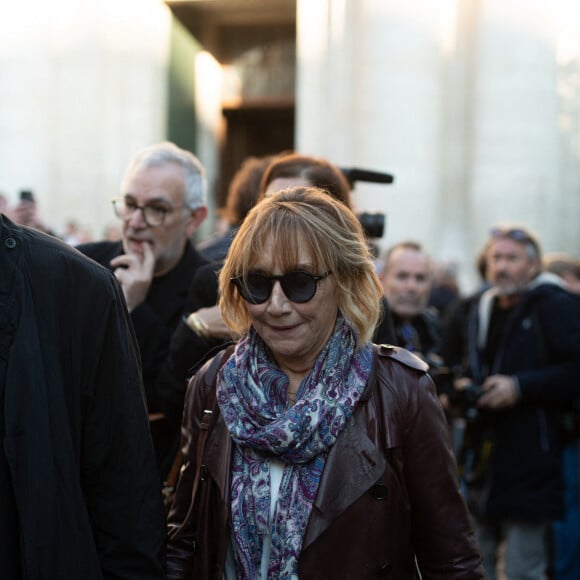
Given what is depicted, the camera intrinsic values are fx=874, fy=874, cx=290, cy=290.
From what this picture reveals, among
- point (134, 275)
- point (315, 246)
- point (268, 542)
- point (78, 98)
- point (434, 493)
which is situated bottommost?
point (268, 542)

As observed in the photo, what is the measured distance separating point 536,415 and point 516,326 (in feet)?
1.59

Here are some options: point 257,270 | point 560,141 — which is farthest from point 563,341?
point 560,141

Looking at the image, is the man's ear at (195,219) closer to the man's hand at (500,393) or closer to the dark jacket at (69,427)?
the dark jacket at (69,427)

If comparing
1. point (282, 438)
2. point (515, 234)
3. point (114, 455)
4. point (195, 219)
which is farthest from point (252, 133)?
point (114, 455)

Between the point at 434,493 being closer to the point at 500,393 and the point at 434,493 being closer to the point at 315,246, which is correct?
the point at 315,246

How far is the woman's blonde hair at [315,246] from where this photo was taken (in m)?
2.18

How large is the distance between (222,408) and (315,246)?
47 cm

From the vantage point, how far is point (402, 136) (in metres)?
12.2

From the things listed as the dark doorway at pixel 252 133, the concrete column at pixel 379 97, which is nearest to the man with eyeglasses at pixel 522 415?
the concrete column at pixel 379 97

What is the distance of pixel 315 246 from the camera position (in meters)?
2.18

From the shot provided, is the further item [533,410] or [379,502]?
[533,410]

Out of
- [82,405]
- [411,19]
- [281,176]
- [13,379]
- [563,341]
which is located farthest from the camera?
[411,19]

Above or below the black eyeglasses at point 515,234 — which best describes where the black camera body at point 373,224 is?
above

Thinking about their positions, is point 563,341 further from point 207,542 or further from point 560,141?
point 560,141
